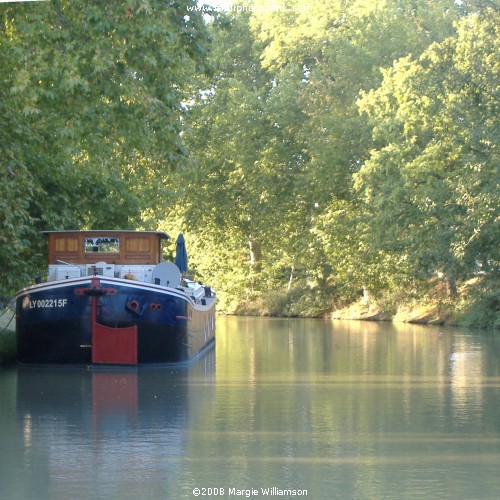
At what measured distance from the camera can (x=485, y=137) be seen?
33406mm

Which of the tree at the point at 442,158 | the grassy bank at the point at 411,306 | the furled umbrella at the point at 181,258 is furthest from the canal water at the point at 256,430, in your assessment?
the grassy bank at the point at 411,306

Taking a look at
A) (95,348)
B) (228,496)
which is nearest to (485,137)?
(95,348)

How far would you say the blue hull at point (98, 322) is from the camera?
21.4m

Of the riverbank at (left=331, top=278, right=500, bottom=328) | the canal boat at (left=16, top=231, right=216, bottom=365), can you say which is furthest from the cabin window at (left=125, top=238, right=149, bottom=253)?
the riverbank at (left=331, top=278, right=500, bottom=328)

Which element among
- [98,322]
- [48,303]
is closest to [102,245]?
[48,303]

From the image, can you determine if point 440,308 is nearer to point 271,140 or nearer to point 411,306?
point 411,306

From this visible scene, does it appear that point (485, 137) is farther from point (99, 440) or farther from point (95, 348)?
point (99, 440)

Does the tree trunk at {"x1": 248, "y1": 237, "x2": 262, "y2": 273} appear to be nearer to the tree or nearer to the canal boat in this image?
the tree

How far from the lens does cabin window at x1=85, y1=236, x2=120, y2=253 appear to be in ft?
80.5

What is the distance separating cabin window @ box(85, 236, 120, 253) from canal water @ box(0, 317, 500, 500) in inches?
127

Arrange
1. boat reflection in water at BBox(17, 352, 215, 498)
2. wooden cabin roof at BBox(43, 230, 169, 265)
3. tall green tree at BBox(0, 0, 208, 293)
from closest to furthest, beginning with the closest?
boat reflection in water at BBox(17, 352, 215, 498) < tall green tree at BBox(0, 0, 208, 293) < wooden cabin roof at BBox(43, 230, 169, 265)

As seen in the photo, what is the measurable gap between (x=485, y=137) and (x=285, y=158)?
21.9 meters

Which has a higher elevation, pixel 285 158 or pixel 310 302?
pixel 285 158

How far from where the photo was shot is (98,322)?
2153 cm
